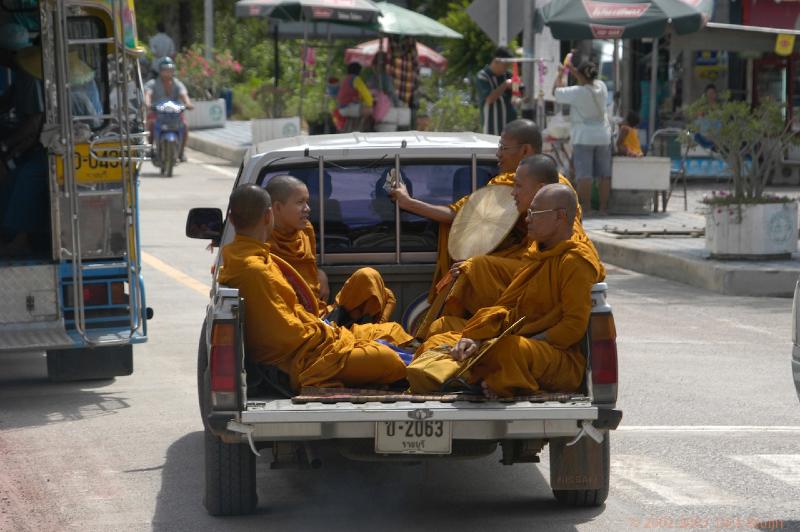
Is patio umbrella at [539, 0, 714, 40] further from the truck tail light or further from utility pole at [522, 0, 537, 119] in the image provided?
the truck tail light

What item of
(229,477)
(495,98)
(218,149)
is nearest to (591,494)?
(229,477)

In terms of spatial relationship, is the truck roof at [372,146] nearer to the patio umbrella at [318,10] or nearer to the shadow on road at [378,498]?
the shadow on road at [378,498]

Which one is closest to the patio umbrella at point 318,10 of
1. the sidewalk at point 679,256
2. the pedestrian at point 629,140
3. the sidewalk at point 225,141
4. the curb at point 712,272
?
the sidewalk at point 225,141

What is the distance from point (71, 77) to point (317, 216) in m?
2.50

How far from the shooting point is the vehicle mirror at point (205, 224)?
8.08 metres

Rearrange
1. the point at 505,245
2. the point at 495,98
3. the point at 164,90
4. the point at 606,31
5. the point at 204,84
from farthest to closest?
the point at 204,84 → the point at 164,90 → the point at 495,98 → the point at 606,31 → the point at 505,245

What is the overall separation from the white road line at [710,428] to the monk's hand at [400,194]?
187 centimetres

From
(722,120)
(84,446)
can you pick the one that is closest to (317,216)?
(84,446)

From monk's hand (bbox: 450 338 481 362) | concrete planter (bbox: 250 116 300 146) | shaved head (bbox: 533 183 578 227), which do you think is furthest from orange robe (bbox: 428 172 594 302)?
concrete planter (bbox: 250 116 300 146)

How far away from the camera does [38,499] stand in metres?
7.02

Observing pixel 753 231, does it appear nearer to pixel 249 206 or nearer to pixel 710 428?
pixel 710 428

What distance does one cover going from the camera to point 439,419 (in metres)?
5.97

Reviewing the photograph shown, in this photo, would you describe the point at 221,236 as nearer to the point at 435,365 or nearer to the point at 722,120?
the point at 435,365

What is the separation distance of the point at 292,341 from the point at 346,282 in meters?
1.09
